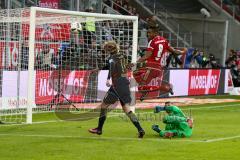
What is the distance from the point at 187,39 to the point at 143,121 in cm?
2307

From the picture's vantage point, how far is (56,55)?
68.8ft

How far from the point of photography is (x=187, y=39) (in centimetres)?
4212

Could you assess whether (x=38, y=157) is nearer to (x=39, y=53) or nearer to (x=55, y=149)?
(x=55, y=149)

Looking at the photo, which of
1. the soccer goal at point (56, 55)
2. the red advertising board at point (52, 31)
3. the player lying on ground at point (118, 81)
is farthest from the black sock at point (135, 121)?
the red advertising board at point (52, 31)

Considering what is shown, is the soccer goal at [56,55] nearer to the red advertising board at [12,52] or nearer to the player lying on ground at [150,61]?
the red advertising board at [12,52]

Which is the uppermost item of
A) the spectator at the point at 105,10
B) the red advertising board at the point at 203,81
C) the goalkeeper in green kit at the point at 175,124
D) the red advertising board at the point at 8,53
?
the spectator at the point at 105,10

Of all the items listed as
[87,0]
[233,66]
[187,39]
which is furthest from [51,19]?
[187,39]

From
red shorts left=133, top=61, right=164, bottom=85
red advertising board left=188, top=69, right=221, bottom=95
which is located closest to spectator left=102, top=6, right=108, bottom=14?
red advertising board left=188, top=69, right=221, bottom=95

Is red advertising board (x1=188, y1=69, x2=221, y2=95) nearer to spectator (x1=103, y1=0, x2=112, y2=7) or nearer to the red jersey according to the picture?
spectator (x1=103, y1=0, x2=112, y2=7)

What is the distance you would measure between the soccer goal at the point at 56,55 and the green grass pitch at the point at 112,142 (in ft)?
3.76

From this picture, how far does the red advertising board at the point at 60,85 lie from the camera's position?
805 inches

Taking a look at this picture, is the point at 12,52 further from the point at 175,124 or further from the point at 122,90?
the point at 175,124

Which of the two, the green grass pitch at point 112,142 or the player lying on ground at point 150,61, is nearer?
the green grass pitch at point 112,142

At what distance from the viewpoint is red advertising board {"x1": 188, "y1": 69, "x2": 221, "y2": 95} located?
3100 cm
